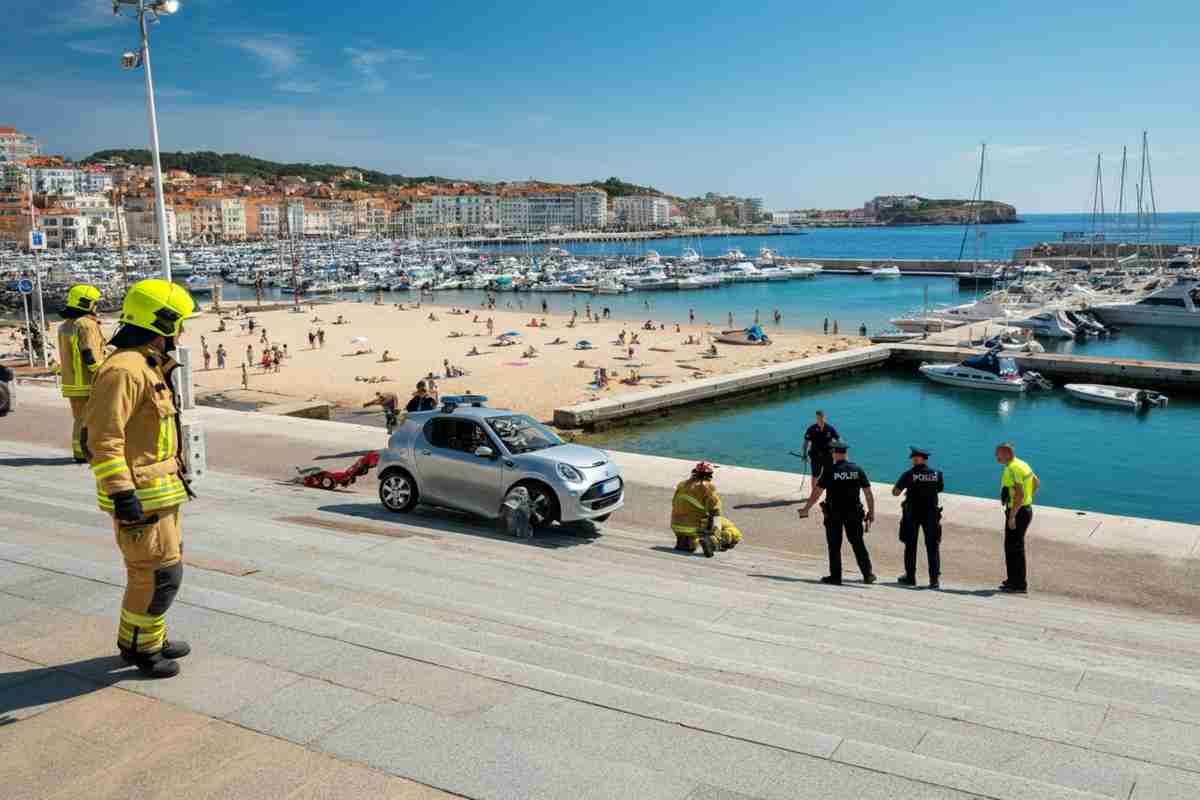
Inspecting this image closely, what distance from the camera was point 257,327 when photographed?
200 ft

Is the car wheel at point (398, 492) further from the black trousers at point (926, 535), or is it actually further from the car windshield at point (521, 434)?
the black trousers at point (926, 535)

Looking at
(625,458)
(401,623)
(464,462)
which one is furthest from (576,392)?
(401,623)

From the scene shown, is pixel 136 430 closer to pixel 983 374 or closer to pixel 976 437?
pixel 976 437

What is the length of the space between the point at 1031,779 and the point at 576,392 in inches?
1254

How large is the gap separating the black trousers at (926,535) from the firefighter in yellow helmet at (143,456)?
7.77 m

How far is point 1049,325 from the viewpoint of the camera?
6031 centimetres

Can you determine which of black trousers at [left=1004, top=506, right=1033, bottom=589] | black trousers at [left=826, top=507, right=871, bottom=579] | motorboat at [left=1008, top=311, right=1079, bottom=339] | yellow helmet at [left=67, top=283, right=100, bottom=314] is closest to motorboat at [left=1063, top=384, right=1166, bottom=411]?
motorboat at [left=1008, top=311, right=1079, bottom=339]

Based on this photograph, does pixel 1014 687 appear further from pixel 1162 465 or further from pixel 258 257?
pixel 258 257

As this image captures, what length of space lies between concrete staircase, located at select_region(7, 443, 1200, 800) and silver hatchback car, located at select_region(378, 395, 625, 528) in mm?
1593

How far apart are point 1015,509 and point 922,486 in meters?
1.01

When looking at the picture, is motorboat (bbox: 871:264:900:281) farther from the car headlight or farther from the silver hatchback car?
the car headlight

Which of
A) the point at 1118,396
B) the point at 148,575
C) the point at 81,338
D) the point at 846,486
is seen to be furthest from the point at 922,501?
the point at 1118,396

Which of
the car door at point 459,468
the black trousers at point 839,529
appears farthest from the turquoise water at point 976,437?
the black trousers at point 839,529

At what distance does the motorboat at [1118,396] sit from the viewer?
38.4m
